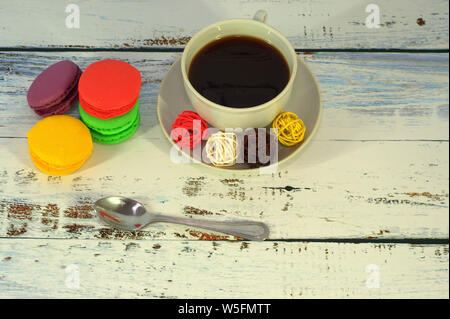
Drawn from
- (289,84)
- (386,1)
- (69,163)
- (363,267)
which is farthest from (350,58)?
(69,163)

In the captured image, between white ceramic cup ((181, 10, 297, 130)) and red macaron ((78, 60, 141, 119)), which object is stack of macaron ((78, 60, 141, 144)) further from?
white ceramic cup ((181, 10, 297, 130))

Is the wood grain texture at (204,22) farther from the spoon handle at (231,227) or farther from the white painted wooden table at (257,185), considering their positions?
the spoon handle at (231,227)


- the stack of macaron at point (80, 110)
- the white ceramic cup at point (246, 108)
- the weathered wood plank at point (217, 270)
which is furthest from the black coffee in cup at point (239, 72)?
the weathered wood plank at point (217, 270)

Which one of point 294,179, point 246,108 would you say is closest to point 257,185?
point 294,179

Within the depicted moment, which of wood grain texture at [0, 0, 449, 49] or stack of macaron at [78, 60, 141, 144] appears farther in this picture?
wood grain texture at [0, 0, 449, 49]

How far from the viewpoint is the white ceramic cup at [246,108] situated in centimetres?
69

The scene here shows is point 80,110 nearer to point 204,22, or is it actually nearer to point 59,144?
point 59,144

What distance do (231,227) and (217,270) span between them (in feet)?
0.25

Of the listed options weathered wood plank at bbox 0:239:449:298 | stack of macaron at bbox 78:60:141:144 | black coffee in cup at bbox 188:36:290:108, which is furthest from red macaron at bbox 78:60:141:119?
weathered wood plank at bbox 0:239:449:298

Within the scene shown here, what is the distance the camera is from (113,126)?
2.54 ft

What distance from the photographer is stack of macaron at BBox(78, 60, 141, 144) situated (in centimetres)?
A: 75

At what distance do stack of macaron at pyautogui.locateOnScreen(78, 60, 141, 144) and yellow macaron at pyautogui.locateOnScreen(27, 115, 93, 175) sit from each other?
1.0 inches

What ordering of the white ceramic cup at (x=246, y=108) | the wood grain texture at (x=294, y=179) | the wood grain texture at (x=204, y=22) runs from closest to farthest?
the white ceramic cup at (x=246, y=108) → the wood grain texture at (x=294, y=179) → the wood grain texture at (x=204, y=22)

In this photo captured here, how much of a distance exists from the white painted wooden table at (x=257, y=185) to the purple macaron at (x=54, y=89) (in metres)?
0.07
